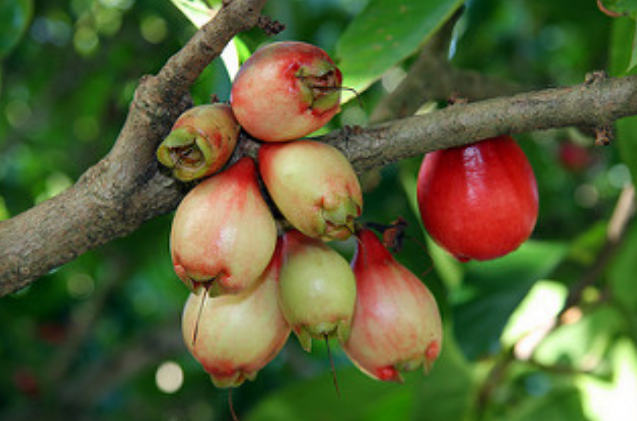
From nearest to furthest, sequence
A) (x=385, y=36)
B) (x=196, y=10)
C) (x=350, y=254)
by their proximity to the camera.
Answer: (x=196, y=10), (x=385, y=36), (x=350, y=254)

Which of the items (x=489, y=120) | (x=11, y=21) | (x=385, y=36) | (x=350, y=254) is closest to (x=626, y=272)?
(x=350, y=254)

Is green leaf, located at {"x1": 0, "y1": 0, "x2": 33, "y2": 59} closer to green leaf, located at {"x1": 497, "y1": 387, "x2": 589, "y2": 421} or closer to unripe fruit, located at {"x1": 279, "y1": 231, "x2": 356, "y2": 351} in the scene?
unripe fruit, located at {"x1": 279, "y1": 231, "x2": 356, "y2": 351}

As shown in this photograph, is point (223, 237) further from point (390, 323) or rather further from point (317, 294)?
point (390, 323)

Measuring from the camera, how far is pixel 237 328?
2.67 ft

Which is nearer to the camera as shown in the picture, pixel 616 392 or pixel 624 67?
pixel 624 67

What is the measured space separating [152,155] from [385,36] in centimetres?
54

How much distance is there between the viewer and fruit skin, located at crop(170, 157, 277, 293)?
71 cm

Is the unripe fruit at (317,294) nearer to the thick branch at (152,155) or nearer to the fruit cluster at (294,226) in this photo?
the fruit cluster at (294,226)

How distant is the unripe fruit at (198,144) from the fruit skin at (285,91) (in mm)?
26

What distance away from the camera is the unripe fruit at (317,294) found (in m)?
0.75

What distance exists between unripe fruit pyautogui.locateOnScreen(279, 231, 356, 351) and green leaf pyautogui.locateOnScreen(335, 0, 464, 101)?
442 millimetres

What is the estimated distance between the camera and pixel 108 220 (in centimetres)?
85

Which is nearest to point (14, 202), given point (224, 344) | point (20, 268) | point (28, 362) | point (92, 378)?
point (92, 378)

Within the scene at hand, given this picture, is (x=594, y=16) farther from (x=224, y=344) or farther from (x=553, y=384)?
(x=224, y=344)
